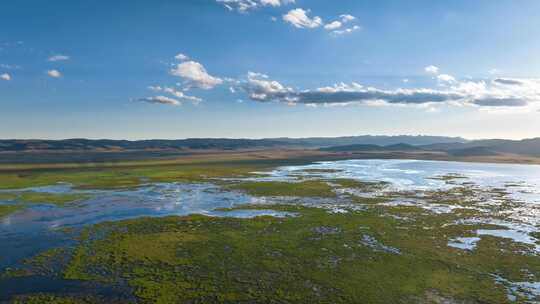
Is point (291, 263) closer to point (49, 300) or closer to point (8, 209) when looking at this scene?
point (49, 300)

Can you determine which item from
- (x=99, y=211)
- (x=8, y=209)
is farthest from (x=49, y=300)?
(x=8, y=209)

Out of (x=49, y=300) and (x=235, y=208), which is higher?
(x=235, y=208)

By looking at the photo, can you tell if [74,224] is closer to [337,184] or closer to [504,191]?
[337,184]

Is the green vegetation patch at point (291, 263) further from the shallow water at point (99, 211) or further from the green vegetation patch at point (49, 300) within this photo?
the shallow water at point (99, 211)

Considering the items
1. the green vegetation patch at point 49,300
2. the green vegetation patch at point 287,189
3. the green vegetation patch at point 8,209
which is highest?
the green vegetation patch at point 287,189

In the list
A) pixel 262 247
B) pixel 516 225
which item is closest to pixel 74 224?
pixel 262 247

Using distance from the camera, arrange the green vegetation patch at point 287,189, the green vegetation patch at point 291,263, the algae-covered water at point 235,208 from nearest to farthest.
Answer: the green vegetation patch at point 291,263
the algae-covered water at point 235,208
the green vegetation patch at point 287,189

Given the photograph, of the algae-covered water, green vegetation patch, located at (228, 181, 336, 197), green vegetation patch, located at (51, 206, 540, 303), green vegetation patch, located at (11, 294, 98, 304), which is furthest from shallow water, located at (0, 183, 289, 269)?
green vegetation patch, located at (11, 294, 98, 304)

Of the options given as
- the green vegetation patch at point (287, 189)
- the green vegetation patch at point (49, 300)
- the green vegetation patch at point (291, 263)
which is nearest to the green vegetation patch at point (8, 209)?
the green vegetation patch at point (291, 263)
